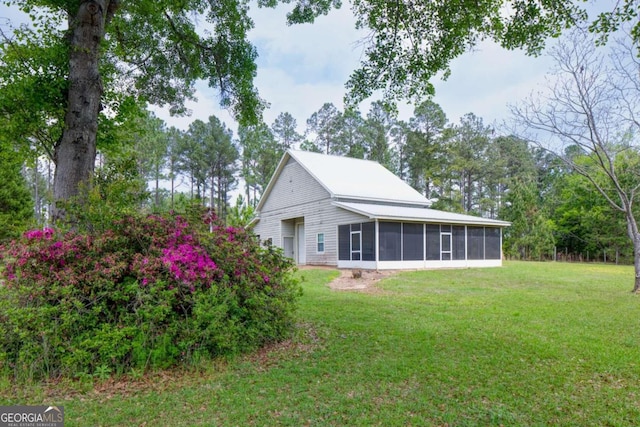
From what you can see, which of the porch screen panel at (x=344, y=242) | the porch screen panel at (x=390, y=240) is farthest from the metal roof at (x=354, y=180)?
the porch screen panel at (x=390, y=240)

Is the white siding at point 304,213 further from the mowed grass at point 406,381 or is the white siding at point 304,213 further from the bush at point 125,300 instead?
the bush at point 125,300

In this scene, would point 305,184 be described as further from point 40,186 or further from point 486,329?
point 40,186

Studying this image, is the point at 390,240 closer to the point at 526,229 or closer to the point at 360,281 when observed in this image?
the point at 360,281

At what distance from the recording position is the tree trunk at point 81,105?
5.16m

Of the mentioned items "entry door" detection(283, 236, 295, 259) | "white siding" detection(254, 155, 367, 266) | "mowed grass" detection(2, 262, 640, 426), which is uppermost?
"white siding" detection(254, 155, 367, 266)

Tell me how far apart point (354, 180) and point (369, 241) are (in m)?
6.16

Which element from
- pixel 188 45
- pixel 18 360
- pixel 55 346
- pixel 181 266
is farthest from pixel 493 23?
pixel 18 360

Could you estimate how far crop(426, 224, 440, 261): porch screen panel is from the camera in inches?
658

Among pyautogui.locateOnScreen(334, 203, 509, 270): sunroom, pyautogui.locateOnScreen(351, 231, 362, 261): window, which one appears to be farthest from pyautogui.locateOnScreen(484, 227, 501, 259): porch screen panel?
pyautogui.locateOnScreen(351, 231, 362, 261): window

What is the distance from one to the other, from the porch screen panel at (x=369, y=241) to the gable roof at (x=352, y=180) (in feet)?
9.04

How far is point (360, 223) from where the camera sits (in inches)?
624

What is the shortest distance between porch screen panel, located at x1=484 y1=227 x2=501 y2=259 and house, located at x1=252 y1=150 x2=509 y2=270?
0.17 ft

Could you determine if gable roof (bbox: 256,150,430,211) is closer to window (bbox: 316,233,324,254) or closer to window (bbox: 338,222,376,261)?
window (bbox: 338,222,376,261)

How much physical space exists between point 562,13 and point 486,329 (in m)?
4.54
